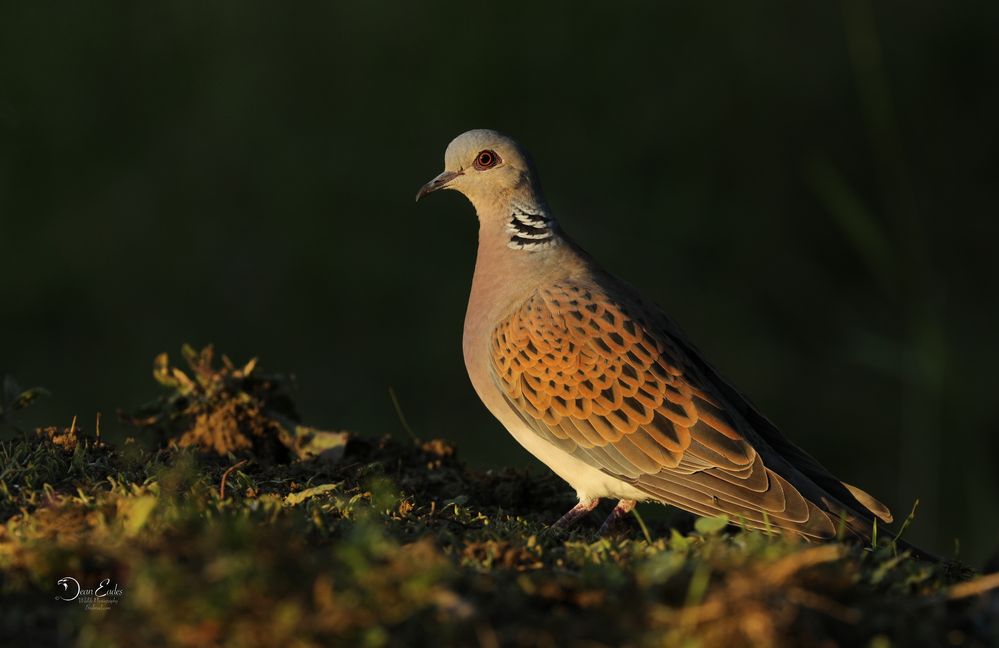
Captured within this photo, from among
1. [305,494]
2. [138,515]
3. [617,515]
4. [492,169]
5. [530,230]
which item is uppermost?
[492,169]

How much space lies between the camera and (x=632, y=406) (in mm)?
4832

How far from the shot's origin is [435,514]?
4.06 metres

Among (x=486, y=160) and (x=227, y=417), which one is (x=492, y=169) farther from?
(x=227, y=417)

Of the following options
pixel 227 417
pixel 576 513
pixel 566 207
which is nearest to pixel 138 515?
pixel 227 417

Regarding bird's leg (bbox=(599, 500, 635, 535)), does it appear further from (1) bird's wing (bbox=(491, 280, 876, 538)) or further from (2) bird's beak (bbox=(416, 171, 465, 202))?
(2) bird's beak (bbox=(416, 171, 465, 202))

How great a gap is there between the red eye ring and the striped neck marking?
0.74 ft

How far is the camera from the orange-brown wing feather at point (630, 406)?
462 centimetres

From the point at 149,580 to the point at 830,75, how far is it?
985 cm

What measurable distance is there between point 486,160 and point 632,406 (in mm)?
1449

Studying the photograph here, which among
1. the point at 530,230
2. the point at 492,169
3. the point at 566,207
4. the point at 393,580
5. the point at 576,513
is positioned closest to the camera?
the point at 393,580

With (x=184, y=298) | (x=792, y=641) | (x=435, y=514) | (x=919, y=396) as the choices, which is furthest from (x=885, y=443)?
(x=792, y=641)

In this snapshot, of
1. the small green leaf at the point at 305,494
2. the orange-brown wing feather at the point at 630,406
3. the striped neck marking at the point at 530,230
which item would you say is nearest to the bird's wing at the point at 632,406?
the orange-brown wing feather at the point at 630,406

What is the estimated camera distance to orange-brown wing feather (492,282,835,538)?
4617mm

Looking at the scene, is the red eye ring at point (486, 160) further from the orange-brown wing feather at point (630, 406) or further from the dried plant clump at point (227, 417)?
the dried plant clump at point (227, 417)
